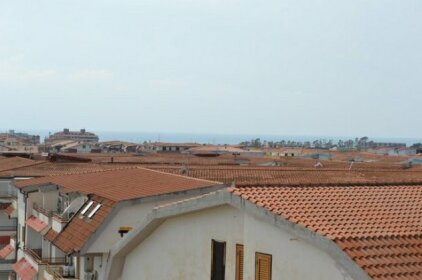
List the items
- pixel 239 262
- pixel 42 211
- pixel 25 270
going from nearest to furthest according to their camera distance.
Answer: pixel 239 262 < pixel 42 211 < pixel 25 270

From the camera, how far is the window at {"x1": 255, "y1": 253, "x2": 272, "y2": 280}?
35.9 ft

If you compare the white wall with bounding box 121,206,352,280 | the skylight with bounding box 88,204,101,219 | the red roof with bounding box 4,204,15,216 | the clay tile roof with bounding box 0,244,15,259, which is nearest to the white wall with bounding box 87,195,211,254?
the skylight with bounding box 88,204,101,219

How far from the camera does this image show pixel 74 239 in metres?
22.6

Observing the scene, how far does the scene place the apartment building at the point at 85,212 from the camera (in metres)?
21.5

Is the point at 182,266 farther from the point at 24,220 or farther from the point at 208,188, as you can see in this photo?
the point at 24,220

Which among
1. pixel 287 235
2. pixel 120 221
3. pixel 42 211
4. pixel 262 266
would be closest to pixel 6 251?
pixel 42 211

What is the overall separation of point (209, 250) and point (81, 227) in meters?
10.7

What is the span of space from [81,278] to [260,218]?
13.1 metres

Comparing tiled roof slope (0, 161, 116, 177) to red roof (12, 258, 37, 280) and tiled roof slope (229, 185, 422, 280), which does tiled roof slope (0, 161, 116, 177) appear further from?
tiled roof slope (229, 185, 422, 280)

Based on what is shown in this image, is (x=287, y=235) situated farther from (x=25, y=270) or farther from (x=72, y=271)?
(x=25, y=270)

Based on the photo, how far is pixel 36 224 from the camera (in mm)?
30000

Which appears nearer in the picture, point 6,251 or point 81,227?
point 81,227

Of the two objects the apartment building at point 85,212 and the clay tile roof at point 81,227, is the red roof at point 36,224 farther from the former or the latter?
the clay tile roof at point 81,227

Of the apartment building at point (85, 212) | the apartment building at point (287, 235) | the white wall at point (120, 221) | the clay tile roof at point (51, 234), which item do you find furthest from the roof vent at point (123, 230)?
the apartment building at point (287, 235)
